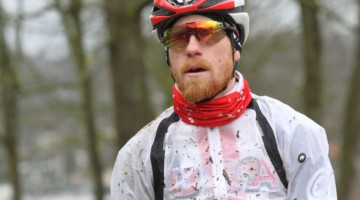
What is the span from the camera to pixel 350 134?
1266 cm

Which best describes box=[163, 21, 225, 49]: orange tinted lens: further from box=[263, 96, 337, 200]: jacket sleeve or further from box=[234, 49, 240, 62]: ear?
box=[263, 96, 337, 200]: jacket sleeve

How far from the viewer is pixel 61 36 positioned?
17.4 m

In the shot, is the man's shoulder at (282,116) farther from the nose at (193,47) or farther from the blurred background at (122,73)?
the blurred background at (122,73)

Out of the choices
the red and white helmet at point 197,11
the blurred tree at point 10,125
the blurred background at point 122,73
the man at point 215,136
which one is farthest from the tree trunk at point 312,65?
the man at point 215,136

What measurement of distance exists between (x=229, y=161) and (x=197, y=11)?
2.10ft

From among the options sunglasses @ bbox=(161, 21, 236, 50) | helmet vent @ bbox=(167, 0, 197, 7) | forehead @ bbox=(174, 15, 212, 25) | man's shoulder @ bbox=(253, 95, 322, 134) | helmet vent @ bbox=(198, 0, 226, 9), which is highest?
helmet vent @ bbox=(167, 0, 197, 7)

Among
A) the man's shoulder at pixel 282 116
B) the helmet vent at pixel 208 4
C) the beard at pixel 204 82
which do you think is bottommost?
the man's shoulder at pixel 282 116

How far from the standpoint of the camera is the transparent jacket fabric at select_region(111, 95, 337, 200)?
3.19 m

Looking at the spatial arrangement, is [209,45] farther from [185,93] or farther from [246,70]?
[246,70]

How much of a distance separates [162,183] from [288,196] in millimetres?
537

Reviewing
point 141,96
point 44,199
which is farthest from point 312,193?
point 44,199

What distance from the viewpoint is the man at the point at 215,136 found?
3205mm

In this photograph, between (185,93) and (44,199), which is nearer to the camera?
(185,93)

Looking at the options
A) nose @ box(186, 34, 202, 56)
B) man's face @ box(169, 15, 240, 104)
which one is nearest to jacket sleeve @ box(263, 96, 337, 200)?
man's face @ box(169, 15, 240, 104)
